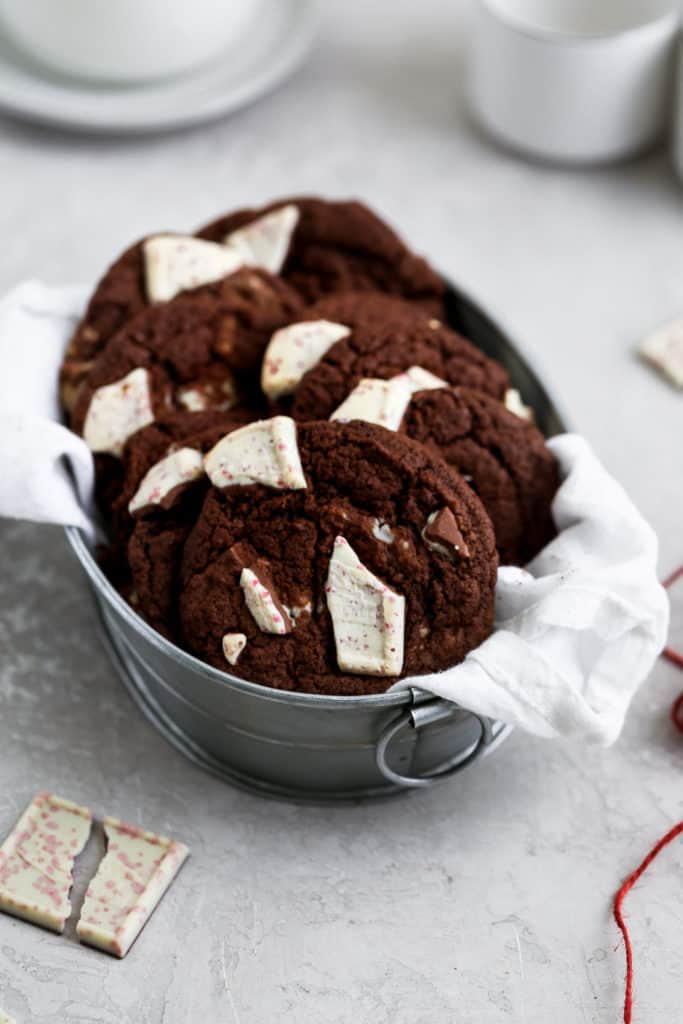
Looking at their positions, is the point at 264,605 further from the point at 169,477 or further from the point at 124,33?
the point at 124,33

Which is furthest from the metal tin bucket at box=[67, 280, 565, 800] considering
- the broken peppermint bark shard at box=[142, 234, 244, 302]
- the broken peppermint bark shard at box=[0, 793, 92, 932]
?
the broken peppermint bark shard at box=[142, 234, 244, 302]

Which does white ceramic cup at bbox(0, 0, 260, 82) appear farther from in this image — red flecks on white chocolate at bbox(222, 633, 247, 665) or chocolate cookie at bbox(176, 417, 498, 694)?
red flecks on white chocolate at bbox(222, 633, 247, 665)

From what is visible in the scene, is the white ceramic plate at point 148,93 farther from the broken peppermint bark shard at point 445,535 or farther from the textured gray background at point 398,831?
the broken peppermint bark shard at point 445,535

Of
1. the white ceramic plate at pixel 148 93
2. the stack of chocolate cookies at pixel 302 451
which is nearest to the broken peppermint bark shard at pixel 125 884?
the stack of chocolate cookies at pixel 302 451

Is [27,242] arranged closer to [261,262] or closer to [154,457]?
[261,262]

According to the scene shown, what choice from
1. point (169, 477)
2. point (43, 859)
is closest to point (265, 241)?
point (169, 477)

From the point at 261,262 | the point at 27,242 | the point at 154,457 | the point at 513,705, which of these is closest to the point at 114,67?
the point at 27,242
